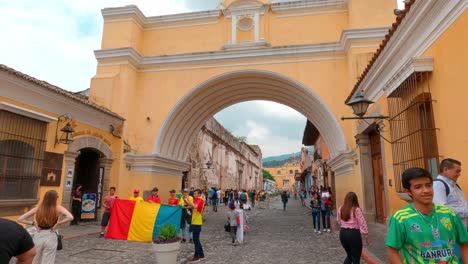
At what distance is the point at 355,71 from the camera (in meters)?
11.4

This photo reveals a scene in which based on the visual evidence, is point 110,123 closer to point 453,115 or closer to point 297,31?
point 297,31

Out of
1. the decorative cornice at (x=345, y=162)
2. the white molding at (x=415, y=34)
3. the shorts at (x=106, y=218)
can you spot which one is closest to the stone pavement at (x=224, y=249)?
the shorts at (x=106, y=218)

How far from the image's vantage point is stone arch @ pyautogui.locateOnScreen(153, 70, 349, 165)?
41.7ft

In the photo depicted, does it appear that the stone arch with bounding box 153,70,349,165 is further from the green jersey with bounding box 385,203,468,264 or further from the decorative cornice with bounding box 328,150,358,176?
the green jersey with bounding box 385,203,468,264

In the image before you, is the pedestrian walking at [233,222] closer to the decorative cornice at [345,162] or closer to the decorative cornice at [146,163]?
the decorative cornice at [345,162]

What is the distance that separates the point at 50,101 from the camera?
9.33 meters

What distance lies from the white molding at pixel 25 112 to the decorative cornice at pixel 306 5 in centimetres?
928

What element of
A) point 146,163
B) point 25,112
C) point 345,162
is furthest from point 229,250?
point 146,163

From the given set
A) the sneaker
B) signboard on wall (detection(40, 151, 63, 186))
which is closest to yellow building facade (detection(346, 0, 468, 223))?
the sneaker

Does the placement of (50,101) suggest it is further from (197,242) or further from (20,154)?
(197,242)

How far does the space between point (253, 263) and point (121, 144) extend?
8.24 metres

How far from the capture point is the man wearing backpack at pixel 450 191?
10.6ft

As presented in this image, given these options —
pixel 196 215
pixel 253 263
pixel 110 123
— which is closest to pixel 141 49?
pixel 110 123

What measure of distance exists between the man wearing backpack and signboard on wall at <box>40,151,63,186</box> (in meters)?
9.41
